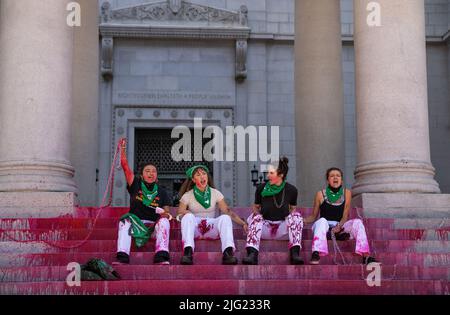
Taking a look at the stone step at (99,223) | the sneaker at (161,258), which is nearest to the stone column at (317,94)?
the stone step at (99,223)

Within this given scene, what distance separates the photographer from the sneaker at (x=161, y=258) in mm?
12969

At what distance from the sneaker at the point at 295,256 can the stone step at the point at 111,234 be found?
1.79 m

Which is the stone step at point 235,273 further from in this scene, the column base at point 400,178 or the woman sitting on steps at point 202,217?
the column base at point 400,178

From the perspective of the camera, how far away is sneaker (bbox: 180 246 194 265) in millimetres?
12820

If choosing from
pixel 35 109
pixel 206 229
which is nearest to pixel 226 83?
pixel 35 109

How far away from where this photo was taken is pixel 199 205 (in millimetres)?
14570

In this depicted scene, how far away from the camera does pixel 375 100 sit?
17281 millimetres

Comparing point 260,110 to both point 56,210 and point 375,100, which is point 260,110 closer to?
point 375,100

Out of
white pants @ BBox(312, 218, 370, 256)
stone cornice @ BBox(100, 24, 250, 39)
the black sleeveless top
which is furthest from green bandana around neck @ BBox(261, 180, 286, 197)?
stone cornice @ BBox(100, 24, 250, 39)

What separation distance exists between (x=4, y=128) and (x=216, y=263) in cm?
661
